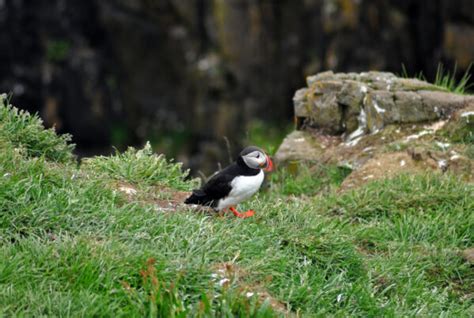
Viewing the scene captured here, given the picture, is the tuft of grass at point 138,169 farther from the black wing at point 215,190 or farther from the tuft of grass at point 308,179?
the tuft of grass at point 308,179

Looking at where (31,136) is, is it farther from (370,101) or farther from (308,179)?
(370,101)

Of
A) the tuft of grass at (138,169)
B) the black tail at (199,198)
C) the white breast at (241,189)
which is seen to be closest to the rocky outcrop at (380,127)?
the tuft of grass at (138,169)

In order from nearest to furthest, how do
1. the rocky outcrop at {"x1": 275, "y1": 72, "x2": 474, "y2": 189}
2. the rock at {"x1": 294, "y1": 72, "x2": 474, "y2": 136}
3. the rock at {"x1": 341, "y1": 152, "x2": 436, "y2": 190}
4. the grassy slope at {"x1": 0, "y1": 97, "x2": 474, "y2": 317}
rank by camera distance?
the grassy slope at {"x1": 0, "y1": 97, "x2": 474, "y2": 317}
the rock at {"x1": 341, "y1": 152, "x2": 436, "y2": 190}
the rocky outcrop at {"x1": 275, "y1": 72, "x2": 474, "y2": 189}
the rock at {"x1": 294, "y1": 72, "x2": 474, "y2": 136}

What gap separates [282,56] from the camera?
752 inches

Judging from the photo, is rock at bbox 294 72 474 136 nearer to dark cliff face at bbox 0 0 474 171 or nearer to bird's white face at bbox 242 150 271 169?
bird's white face at bbox 242 150 271 169

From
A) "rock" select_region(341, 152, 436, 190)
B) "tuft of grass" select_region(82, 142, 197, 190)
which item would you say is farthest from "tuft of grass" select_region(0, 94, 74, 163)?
"rock" select_region(341, 152, 436, 190)

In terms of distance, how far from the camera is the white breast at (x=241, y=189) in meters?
6.06

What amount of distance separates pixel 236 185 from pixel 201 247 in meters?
0.91

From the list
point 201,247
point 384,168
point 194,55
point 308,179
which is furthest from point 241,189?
point 194,55

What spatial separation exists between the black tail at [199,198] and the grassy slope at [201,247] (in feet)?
0.28

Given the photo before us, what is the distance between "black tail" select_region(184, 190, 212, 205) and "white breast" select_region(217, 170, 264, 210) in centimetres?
9

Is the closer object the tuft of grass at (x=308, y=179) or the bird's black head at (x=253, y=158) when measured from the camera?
the bird's black head at (x=253, y=158)

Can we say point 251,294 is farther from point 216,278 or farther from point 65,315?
point 65,315

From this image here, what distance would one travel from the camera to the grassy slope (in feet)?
15.5
